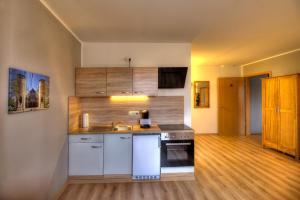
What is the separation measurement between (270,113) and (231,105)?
6.64ft

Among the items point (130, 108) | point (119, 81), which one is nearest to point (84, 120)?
point (130, 108)

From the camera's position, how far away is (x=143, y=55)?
4016 mm

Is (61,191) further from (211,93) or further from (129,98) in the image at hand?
(211,93)

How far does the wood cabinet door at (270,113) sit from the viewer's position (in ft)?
16.5

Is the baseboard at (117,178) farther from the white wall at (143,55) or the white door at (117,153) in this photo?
the white wall at (143,55)

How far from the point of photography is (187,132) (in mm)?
3373

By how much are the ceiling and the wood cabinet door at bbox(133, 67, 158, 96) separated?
0.61 meters

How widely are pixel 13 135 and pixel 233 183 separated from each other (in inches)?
125

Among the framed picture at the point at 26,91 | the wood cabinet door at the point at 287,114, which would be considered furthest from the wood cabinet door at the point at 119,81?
the wood cabinet door at the point at 287,114

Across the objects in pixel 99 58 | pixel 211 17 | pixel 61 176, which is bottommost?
pixel 61 176

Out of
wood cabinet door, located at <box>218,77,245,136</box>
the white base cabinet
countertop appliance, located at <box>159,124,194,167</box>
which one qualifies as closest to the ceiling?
countertop appliance, located at <box>159,124,194,167</box>

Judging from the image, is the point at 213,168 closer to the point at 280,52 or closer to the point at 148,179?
the point at 148,179

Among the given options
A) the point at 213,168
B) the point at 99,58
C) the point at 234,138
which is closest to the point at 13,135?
the point at 99,58

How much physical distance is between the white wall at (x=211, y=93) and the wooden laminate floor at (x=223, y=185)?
273 centimetres
